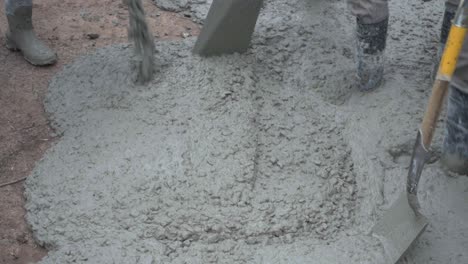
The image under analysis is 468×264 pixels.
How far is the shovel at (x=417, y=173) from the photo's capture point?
168 cm

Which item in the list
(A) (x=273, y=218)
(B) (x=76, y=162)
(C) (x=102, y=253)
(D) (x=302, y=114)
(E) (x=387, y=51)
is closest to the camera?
(C) (x=102, y=253)

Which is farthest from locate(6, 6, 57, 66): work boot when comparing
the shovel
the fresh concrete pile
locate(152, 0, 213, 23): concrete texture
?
the shovel

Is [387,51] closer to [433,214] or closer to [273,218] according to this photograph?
[433,214]

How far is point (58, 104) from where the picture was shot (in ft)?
8.34

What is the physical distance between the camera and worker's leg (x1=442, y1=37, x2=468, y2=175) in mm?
2107

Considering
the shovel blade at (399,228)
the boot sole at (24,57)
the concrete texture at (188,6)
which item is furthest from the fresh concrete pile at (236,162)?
the concrete texture at (188,6)

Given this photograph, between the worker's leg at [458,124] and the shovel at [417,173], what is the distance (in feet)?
1.24

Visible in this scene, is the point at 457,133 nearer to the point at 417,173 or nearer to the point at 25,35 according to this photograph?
the point at 417,173

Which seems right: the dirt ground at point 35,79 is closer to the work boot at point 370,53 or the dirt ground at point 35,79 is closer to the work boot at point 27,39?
the work boot at point 27,39

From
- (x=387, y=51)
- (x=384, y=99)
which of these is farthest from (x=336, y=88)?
(x=387, y=51)

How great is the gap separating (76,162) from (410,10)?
1.98 m

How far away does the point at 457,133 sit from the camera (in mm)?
2174

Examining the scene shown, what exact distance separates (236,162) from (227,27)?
67 cm

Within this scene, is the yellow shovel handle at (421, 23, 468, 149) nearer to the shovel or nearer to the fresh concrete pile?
the shovel
